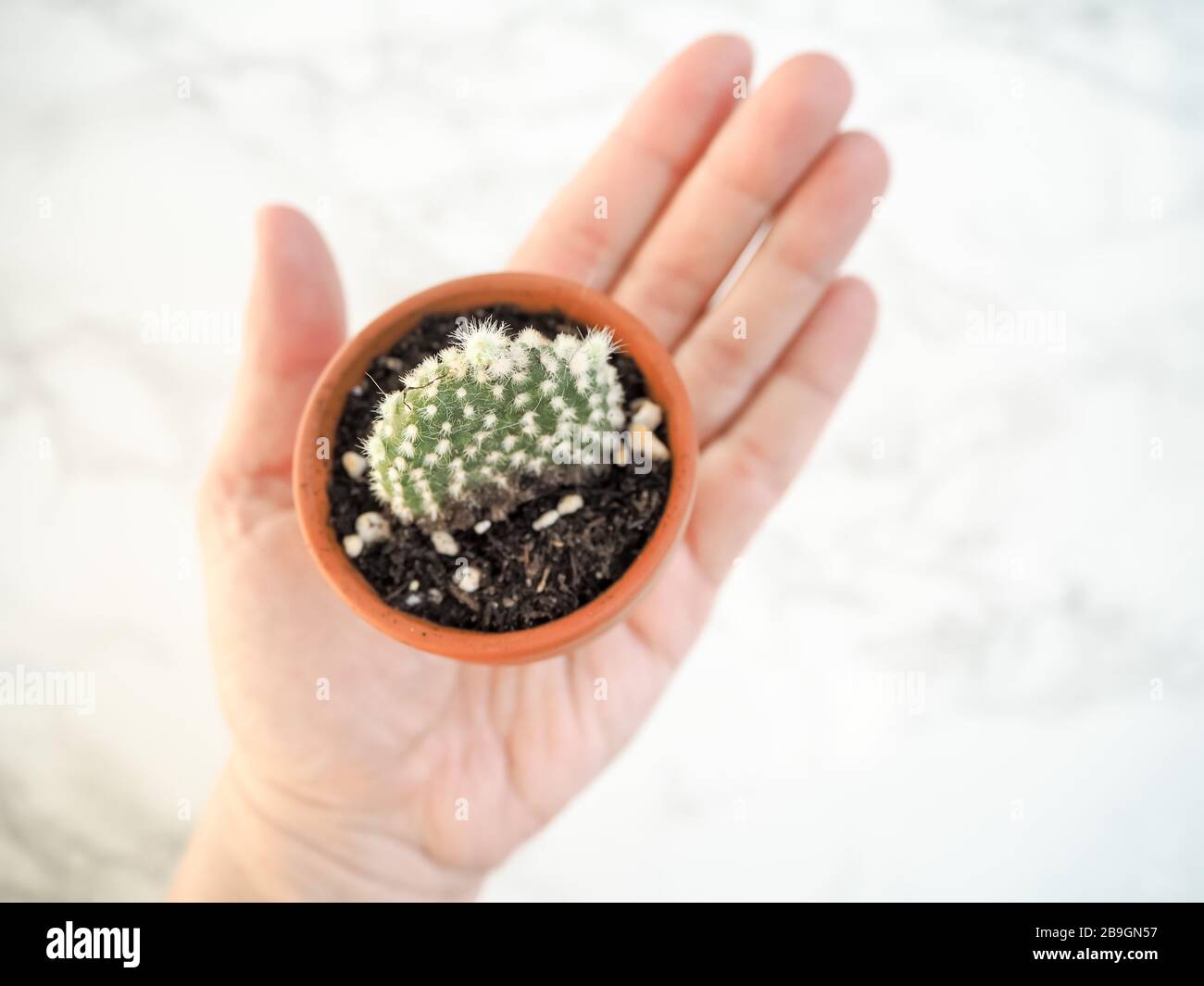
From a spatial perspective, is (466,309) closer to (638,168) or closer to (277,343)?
(277,343)

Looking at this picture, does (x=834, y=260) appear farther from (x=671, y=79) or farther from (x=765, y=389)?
(x=671, y=79)

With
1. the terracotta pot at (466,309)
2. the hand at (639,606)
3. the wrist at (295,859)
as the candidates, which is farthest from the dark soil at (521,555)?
the wrist at (295,859)

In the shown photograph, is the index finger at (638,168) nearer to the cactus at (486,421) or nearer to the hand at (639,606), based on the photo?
the hand at (639,606)

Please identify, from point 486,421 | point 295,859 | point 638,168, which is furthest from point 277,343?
point 295,859

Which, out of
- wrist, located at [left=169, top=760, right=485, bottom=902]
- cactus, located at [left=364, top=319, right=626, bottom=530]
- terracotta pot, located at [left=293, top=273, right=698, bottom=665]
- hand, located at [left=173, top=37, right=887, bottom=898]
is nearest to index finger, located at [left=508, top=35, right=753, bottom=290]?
hand, located at [left=173, top=37, right=887, bottom=898]

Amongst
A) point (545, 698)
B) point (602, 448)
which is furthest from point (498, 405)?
point (545, 698)
